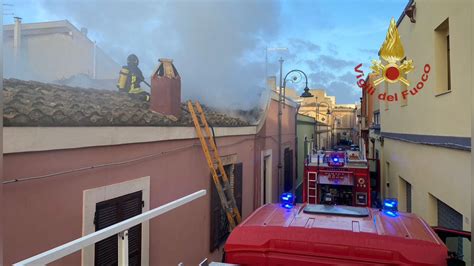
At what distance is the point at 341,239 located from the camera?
2891 mm

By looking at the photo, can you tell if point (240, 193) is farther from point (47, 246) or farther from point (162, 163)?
point (47, 246)

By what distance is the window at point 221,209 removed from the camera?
6.71 meters

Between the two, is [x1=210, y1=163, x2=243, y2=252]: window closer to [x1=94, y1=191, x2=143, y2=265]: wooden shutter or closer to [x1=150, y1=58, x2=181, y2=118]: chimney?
[x1=150, y1=58, x2=181, y2=118]: chimney

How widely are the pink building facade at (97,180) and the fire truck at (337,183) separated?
2.12 metres

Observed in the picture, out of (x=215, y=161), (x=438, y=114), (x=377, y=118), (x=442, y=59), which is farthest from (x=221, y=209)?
(x=377, y=118)

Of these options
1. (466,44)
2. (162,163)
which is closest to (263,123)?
(162,163)

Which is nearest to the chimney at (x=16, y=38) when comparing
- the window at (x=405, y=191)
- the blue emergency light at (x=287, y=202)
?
the blue emergency light at (x=287, y=202)

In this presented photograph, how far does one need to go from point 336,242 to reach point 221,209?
4474mm

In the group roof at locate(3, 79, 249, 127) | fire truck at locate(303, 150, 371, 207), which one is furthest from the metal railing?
fire truck at locate(303, 150, 371, 207)

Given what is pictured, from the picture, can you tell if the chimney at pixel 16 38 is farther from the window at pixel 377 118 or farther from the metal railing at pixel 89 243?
the window at pixel 377 118

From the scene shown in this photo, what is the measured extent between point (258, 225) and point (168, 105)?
318 cm

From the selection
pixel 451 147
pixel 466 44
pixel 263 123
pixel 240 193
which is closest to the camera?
pixel 466 44

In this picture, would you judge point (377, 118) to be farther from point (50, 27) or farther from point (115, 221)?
point (115, 221)

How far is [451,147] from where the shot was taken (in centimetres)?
475
